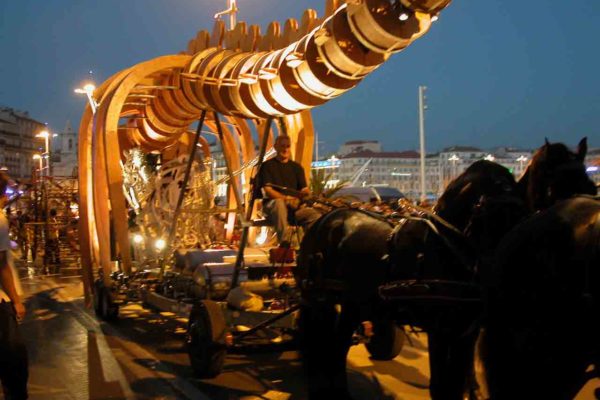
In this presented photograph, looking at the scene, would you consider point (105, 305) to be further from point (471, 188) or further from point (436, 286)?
point (471, 188)

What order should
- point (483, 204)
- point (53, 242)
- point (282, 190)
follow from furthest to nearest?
1. point (53, 242)
2. point (282, 190)
3. point (483, 204)

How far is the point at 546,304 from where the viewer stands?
140 inches

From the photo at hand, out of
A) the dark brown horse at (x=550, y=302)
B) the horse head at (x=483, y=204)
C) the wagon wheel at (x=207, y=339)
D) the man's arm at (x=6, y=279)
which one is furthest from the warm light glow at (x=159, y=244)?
the dark brown horse at (x=550, y=302)

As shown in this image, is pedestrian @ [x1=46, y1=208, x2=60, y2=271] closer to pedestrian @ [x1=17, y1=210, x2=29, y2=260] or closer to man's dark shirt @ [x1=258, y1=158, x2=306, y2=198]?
pedestrian @ [x1=17, y1=210, x2=29, y2=260]

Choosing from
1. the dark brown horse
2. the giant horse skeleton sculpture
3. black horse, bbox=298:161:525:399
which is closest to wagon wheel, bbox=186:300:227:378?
black horse, bbox=298:161:525:399

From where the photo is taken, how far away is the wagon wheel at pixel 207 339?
7324 mm

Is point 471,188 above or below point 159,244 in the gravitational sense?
above

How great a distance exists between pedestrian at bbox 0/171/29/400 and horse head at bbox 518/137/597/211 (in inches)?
151

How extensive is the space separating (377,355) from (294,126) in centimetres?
352

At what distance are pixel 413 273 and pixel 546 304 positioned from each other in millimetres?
1556

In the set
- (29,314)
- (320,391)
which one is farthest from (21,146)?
(320,391)

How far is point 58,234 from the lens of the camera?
22875mm

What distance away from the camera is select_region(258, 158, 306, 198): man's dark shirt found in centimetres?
789

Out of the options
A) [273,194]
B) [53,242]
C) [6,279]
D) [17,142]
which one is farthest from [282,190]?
[17,142]
